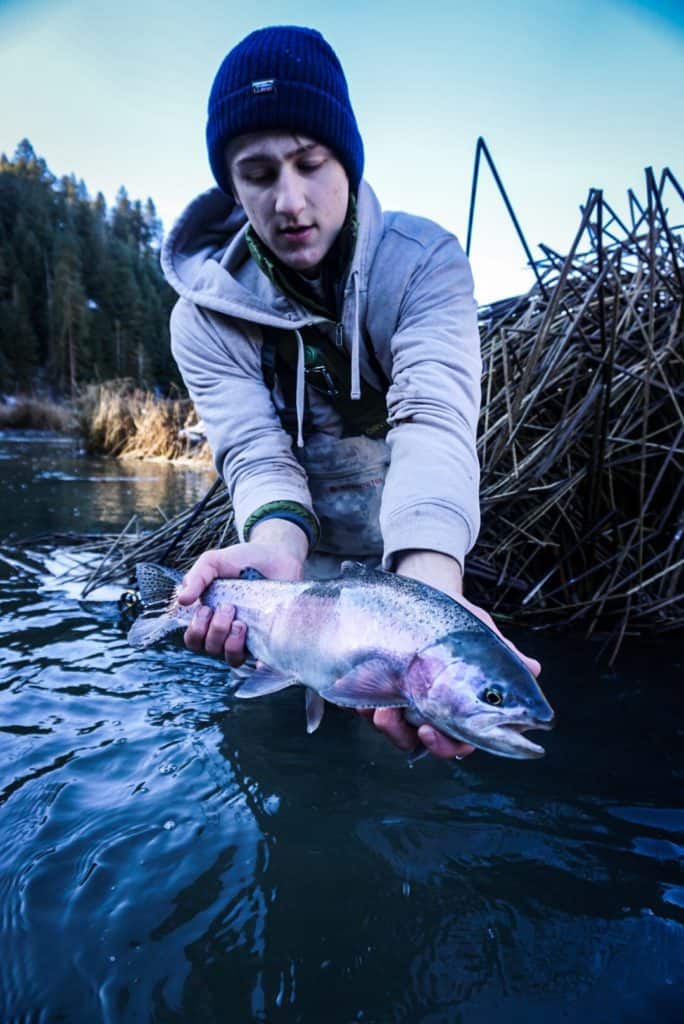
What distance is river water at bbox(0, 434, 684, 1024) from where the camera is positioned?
150 cm

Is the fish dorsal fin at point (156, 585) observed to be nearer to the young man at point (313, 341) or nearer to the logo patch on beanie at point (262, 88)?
the young man at point (313, 341)

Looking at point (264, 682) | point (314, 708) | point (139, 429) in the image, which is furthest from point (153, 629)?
point (139, 429)

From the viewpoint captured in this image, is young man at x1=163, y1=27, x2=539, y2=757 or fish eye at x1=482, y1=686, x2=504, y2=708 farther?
young man at x1=163, y1=27, x2=539, y2=757

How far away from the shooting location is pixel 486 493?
383 cm

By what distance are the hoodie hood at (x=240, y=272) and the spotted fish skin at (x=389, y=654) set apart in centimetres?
111

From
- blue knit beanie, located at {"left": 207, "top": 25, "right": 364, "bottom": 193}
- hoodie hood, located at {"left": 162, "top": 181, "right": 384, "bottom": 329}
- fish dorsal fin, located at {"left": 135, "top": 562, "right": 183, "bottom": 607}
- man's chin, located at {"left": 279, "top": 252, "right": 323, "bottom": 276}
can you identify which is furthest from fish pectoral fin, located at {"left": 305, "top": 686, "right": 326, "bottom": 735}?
blue knit beanie, located at {"left": 207, "top": 25, "right": 364, "bottom": 193}

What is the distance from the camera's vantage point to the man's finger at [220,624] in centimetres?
228

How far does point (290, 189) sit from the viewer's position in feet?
7.88

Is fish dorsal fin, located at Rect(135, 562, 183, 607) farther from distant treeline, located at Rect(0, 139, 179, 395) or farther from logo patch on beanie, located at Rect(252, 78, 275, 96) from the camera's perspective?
distant treeline, located at Rect(0, 139, 179, 395)

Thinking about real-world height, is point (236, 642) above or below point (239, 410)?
below

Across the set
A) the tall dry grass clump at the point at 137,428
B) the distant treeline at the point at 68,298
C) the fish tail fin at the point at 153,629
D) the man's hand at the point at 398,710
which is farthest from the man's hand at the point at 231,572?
the distant treeline at the point at 68,298

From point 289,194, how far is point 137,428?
15088mm

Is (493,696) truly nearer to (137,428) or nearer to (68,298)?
(137,428)

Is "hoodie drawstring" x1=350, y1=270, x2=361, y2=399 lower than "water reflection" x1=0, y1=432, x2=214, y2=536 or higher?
higher
